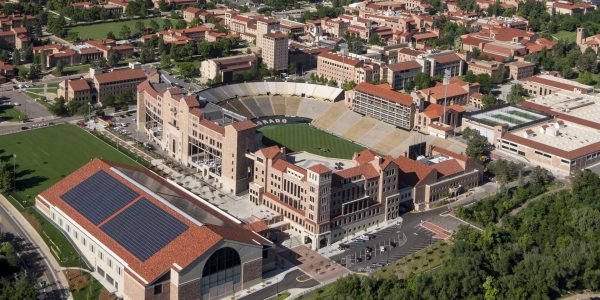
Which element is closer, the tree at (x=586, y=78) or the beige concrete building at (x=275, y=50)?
the tree at (x=586, y=78)

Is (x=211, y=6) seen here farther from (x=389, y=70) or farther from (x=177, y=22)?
(x=389, y=70)

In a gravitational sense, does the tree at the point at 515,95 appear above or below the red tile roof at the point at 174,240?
above

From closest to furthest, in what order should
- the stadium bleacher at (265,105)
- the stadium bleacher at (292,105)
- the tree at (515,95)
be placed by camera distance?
the stadium bleacher at (265,105), the stadium bleacher at (292,105), the tree at (515,95)

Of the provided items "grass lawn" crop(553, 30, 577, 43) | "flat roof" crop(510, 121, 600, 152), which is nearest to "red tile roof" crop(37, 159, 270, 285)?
"flat roof" crop(510, 121, 600, 152)

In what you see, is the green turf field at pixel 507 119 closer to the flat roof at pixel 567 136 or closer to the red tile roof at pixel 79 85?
the flat roof at pixel 567 136

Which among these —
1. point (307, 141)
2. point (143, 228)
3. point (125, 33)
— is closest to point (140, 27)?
point (125, 33)

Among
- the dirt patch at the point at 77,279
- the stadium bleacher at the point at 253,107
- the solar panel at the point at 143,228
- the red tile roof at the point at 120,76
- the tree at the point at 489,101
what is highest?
the red tile roof at the point at 120,76

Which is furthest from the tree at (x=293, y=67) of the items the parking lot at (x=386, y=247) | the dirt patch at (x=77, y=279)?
the dirt patch at (x=77, y=279)

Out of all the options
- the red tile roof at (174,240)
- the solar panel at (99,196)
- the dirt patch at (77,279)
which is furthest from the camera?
the solar panel at (99,196)
